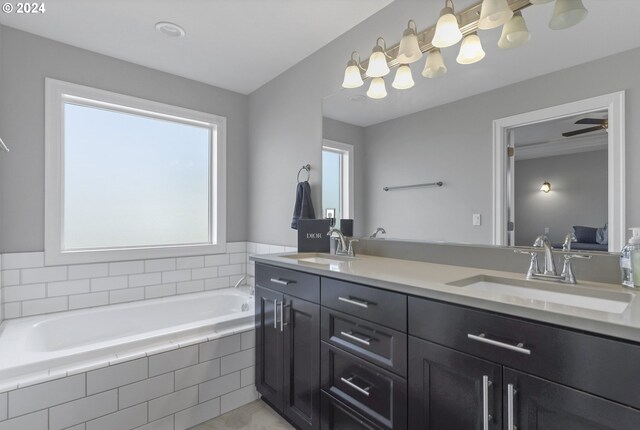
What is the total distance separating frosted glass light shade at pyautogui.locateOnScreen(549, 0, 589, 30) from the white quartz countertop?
1013 millimetres

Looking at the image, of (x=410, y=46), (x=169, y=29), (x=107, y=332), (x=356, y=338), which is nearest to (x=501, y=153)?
(x=410, y=46)

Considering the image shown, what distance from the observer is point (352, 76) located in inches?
80.0

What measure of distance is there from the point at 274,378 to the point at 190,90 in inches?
97.7

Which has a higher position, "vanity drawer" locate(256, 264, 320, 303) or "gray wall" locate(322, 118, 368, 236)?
"gray wall" locate(322, 118, 368, 236)

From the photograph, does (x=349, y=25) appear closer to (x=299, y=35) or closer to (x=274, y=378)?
(x=299, y=35)

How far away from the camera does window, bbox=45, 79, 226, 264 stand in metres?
2.35

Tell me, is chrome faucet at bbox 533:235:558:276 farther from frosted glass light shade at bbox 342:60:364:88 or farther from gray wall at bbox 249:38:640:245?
frosted glass light shade at bbox 342:60:364:88

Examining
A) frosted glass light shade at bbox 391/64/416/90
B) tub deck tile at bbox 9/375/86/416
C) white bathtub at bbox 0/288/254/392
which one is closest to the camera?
tub deck tile at bbox 9/375/86/416

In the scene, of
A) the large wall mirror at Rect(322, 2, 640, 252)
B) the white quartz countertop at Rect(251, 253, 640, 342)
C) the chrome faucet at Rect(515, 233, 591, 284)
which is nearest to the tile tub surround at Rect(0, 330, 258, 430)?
the white quartz countertop at Rect(251, 253, 640, 342)

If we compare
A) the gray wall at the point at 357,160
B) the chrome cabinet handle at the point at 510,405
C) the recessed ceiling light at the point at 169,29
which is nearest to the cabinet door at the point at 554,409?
the chrome cabinet handle at the point at 510,405

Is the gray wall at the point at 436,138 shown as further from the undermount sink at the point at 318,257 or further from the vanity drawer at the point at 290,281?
the vanity drawer at the point at 290,281

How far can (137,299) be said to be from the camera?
8.70ft

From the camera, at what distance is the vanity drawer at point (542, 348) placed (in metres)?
0.75

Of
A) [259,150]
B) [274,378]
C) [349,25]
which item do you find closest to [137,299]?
[274,378]
